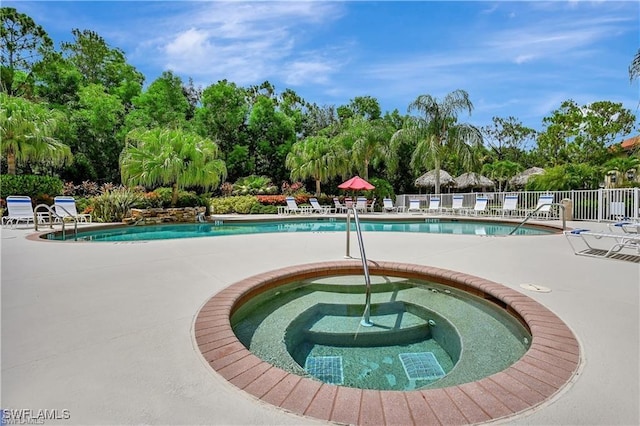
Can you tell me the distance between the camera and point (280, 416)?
1586 mm

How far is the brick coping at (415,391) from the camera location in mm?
1598

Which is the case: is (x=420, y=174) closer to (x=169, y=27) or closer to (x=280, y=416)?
(x=169, y=27)

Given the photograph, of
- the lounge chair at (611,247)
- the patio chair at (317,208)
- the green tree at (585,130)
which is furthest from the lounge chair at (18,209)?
the green tree at (585,130)

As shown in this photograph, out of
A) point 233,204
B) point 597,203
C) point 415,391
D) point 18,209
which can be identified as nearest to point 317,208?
point 233,204

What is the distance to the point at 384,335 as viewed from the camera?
9.96ft

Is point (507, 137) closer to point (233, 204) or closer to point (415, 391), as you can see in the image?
point (233, 204)

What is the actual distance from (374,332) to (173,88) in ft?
90.2

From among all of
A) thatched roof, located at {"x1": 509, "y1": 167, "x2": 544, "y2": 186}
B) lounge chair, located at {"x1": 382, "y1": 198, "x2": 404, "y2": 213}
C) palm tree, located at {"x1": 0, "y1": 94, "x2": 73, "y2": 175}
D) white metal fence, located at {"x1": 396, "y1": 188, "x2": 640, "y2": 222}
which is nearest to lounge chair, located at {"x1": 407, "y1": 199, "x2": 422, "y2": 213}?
lounge chair, located at {"x1": 382, "y1": 198, "x2": 404, "y2": 213}

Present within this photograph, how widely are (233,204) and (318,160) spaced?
19.8ft

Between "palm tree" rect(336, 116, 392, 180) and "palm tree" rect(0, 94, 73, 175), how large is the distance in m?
15.1

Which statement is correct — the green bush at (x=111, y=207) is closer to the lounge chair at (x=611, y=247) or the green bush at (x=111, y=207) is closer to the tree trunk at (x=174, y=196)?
the tree trunk at (x=174, y=196)

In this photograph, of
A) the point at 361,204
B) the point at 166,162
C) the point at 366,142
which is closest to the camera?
the point at 166,162

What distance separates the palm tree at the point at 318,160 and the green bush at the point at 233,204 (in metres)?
4.14

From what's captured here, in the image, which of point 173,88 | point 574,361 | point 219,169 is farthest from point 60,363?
point 173,88
